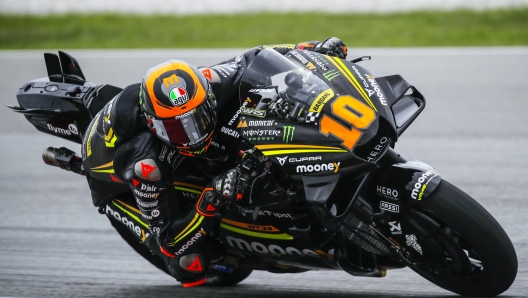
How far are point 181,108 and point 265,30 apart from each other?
831 centimetres

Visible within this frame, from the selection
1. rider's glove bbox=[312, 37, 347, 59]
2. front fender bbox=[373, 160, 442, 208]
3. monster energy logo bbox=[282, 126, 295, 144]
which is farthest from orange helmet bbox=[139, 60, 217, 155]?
front fender bbox=[373, 160, 442, 208]

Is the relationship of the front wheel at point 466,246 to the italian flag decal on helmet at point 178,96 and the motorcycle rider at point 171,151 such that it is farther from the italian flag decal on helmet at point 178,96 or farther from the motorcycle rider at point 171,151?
the italian flag decal on helmet at point 178,96

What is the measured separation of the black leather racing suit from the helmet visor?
0.22m

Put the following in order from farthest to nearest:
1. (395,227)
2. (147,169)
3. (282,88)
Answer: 1. (147,169)
2. (395,227)
3. (282,88)

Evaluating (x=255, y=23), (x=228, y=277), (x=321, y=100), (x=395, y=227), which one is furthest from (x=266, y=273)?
(x=255, y=23)

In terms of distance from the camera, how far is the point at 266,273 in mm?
4598

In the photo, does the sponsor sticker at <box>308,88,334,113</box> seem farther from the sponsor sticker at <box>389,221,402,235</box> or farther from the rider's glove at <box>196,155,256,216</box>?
the sponsor sticker at <box>389,221,402,235</box>

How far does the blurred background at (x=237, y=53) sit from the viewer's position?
4.48 meters

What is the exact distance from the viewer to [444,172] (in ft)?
20.2

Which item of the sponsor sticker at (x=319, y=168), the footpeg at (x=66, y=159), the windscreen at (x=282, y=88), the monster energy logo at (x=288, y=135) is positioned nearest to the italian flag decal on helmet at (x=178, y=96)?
the windscreen at (x=282, y=88)

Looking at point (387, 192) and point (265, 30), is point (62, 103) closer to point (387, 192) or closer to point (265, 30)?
point (387, 192)

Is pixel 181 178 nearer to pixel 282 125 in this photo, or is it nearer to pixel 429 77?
pixel 282 125

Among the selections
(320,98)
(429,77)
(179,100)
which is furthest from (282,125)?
(429,77)

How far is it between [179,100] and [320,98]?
65cm
